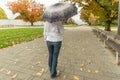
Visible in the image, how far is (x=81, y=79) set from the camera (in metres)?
5.05

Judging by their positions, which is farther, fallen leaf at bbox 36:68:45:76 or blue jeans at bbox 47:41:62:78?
fallen leaf at bbox 36:68:45:76

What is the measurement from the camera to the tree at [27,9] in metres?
61.4

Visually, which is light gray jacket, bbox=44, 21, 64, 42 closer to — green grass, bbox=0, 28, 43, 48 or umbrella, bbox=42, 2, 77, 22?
umbrella, bbox=42, 2, 77, 22

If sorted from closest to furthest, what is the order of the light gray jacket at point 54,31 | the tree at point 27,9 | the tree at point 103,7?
the light gray jacket at point 54,31 < the tree at point 103,7 < the tree at point 27,9

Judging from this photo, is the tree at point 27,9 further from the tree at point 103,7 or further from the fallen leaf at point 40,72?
the fallen leaf at point 40,72

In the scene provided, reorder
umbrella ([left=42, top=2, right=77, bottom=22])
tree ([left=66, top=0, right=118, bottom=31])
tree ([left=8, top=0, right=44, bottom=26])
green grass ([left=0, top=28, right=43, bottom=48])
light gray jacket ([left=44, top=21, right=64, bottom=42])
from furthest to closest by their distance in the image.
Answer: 1. tree ([left=8, top=0, right=44, bottom=26])
2. tree ([left=66, top=0, right=118, bottom=31])
3. green grass ([left=0, top=28, right=43, bottom=48])
4. light gray jacket ([left=44, top=21, right=64, bottom=42])
5. umbrella ([left=42, top=2, right=77, bottom=22])

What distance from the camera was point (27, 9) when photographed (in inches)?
2452

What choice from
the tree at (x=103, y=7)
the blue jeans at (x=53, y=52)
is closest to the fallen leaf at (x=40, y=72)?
the blue jeans at (x=53, y=52)

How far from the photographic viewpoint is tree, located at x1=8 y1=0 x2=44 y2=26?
61375 mm

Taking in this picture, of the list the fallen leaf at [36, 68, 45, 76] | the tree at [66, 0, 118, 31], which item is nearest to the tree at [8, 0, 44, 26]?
the tree at [66, 0, 118, 31]

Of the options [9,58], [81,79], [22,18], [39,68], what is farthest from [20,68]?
[22,18]

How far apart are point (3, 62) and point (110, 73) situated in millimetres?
3795

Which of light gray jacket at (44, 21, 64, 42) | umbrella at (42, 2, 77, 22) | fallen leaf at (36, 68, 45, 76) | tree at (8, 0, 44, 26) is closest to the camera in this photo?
umbrella at (42, 2, 77, 22)

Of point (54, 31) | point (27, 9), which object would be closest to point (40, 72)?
point (54, 31)
